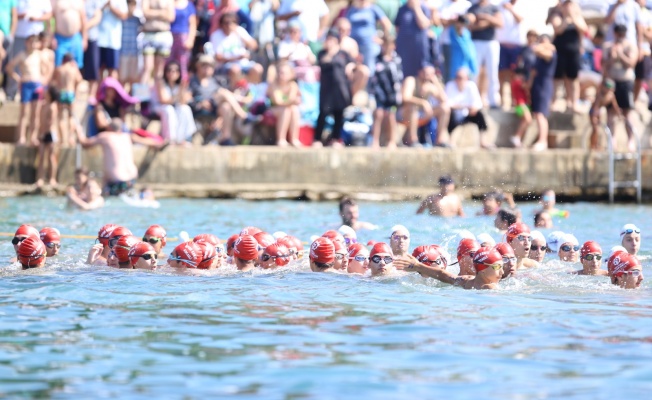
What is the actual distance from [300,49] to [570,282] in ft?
27.4

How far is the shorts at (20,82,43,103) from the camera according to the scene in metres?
19.4

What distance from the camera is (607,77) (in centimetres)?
2088

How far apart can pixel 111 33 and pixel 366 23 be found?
3.93m

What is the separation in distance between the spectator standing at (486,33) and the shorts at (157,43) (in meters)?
4.66

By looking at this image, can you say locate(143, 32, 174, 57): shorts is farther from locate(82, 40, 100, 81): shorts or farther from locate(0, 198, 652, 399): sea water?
locate(0, 198, 652, 399): sea water

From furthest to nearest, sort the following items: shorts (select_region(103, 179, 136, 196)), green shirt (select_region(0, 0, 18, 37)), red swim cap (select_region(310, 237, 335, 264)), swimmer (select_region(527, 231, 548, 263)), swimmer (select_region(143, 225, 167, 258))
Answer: shorts (select_region(103, 179, 136, 196))
green shirt (select_region(0, 0, 18, 37))
swimmer (select_region(527, 231, 548, 263))
swimmer (select_region(143, 225, 167, 258))
red swim cap (select_region(310, 237, 335, 264))

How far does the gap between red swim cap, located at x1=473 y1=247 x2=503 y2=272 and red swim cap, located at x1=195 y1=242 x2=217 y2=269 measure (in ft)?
9.59

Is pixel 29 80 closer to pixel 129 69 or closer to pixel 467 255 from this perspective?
pixel 129 69

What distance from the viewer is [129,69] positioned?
65.5 ft

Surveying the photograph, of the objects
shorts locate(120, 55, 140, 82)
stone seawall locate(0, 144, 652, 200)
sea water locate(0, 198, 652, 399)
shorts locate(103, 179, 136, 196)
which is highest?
shorts locate(120, 55, 140, 82)

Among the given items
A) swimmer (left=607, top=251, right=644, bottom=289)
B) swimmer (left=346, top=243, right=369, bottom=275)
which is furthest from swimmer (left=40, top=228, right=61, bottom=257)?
swimmer (left=607, top=251, right=644, bottom=289)

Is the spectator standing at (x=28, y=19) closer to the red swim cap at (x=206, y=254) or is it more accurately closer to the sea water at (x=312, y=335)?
the sea water at (x=312, y=335)

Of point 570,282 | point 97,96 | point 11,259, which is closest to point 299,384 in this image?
point 570,282

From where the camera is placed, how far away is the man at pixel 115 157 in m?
19.3
